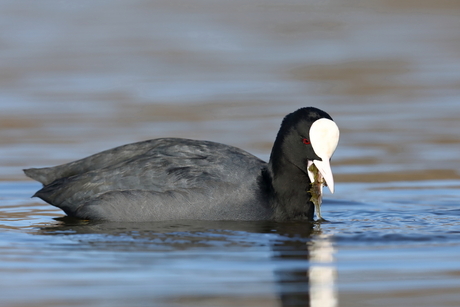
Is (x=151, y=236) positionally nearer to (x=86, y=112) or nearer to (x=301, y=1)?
(x=86, y=112)

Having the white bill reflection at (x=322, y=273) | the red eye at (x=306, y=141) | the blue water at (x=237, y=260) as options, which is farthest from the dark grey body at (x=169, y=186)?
the white bill reflection at (x=322, y=273)

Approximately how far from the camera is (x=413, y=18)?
18641mm

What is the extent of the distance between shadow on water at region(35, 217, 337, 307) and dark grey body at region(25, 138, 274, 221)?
10 cm

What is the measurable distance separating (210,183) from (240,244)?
2.97 ft

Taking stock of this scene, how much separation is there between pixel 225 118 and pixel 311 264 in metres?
5.93

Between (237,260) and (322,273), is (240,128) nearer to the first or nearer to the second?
(237,260)

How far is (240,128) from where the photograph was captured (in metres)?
11.2

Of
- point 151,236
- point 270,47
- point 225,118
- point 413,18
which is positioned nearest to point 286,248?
point 151,236

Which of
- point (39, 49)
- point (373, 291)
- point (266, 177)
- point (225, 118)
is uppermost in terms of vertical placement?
point (39, 49)

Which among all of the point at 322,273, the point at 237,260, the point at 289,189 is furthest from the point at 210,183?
the point at 322,273

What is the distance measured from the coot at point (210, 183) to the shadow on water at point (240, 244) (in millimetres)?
117

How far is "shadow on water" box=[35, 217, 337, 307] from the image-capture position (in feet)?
17.8

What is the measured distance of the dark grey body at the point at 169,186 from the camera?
7.30m

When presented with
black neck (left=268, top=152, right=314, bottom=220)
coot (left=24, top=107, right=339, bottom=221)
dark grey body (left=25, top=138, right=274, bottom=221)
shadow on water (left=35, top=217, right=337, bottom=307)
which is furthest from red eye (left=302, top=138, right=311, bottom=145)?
shadow on water (left=35, top=217, right=337, bottom=307)
